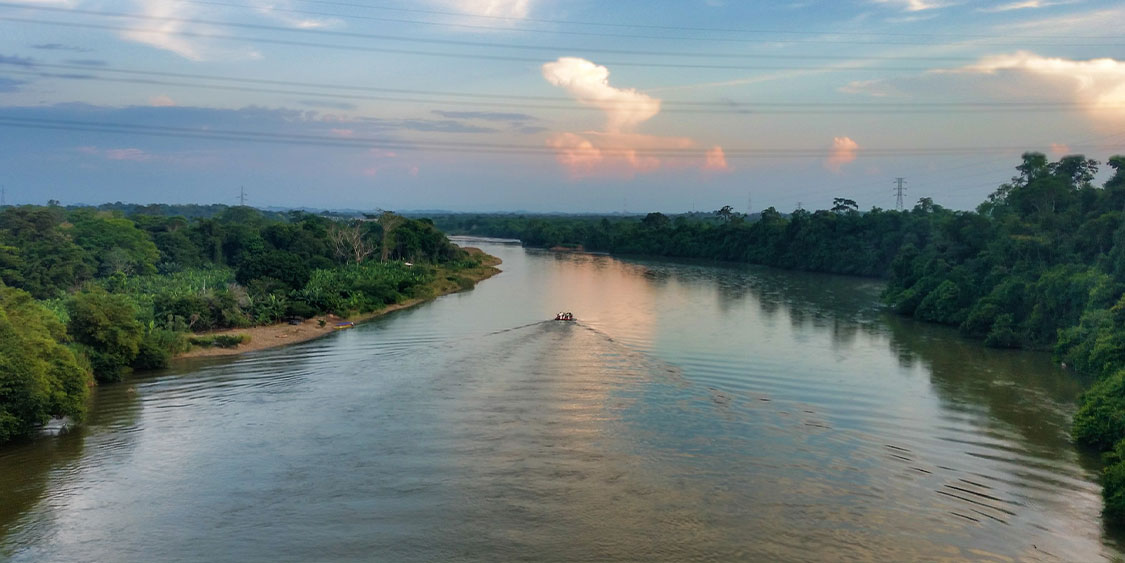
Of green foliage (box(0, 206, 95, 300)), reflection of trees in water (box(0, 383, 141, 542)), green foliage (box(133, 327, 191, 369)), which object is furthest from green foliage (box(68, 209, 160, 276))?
reflection of trees in water (box(0, 383, 141, 542))

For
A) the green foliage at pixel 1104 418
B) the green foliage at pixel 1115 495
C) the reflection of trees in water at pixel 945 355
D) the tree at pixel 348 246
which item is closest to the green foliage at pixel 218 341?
the reflection of trees in water at pixel 945 355

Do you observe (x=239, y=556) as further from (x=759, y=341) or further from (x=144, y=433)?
(x=759, y=341)

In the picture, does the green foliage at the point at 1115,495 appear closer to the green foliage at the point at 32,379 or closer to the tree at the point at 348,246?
the green foliage at the point at 32,379

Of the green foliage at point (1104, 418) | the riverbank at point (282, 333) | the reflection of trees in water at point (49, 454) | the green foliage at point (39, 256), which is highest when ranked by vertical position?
the green foliage at point (39, 256)

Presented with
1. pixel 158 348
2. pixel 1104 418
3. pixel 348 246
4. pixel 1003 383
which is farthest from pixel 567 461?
pixel 348 246

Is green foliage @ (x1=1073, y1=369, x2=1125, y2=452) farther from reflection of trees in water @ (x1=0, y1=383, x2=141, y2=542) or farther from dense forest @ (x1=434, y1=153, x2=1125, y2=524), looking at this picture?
reflection of trees in water @ (x1=0, y1=383, x2=141, y2=542)

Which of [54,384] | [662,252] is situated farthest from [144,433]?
[662,252]

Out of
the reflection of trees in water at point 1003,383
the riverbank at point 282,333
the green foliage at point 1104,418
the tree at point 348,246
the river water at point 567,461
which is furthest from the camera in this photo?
the tree at point 348,246
